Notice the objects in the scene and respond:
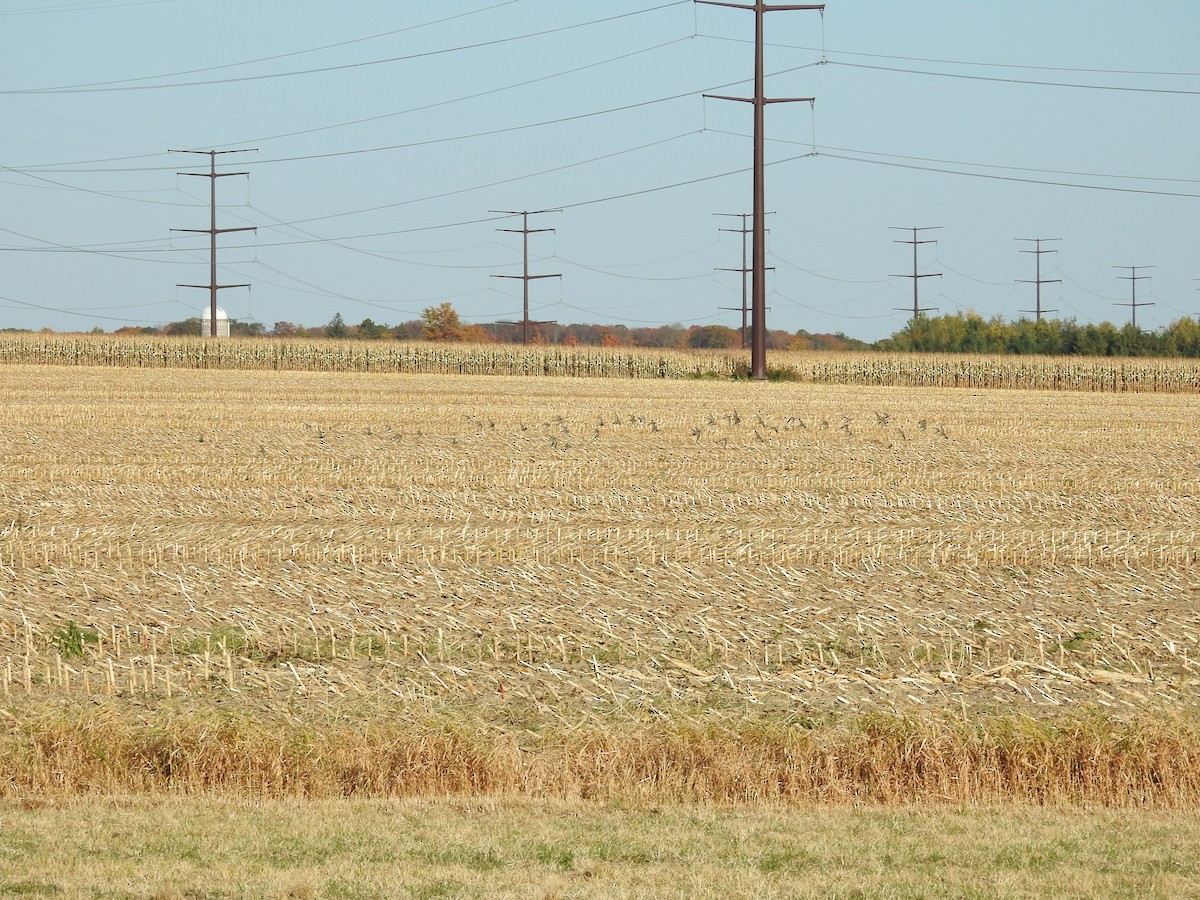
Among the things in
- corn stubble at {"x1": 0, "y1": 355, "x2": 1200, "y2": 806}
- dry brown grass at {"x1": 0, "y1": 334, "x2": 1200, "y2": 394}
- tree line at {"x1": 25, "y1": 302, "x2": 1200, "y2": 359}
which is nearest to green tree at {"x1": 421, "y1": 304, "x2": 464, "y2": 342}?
tree line at {"x1": 25, "y1": 302, "x2": 1200, "y2": 359}

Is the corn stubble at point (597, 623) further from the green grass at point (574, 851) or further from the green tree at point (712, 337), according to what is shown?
the green tree at point (712, 337)

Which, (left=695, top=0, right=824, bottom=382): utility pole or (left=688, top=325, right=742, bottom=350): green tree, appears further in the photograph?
(left=688, top=325, right=742, bottom=350): green tree

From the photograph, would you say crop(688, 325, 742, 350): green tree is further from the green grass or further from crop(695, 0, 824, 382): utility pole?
the green grass

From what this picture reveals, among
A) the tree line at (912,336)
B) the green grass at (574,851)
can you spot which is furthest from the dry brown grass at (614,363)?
the green grass at (574,851)

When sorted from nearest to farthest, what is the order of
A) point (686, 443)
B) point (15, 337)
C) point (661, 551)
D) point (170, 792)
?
point (170, 792)
point (661, 551)
point (686, 443)
point (15, 337)

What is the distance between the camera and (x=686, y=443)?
3066cm

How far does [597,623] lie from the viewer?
1271cm

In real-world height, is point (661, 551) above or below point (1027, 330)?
below

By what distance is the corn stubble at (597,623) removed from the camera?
9180 mm

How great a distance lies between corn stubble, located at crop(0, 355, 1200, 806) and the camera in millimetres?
9180

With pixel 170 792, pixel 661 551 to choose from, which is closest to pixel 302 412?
pixel 661 551

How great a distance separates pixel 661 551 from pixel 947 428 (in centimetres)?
2089

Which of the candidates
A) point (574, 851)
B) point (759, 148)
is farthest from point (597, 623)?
point (759, 148)

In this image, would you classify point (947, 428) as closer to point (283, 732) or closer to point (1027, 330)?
point (283, 732)
